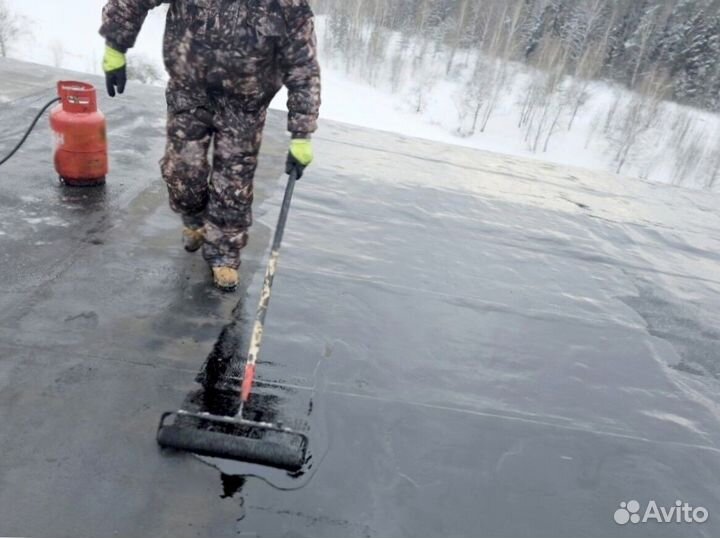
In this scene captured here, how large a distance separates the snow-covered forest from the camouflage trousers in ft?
93.5

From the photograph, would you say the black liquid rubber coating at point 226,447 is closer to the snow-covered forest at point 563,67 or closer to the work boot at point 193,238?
the work boot at point 193,238

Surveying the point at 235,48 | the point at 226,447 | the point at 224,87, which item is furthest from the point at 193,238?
the point at 226,447

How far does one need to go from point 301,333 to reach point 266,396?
0.45 meters

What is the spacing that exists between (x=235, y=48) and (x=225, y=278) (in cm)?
99

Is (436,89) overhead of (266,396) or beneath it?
beneath

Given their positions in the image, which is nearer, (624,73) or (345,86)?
(345,86)

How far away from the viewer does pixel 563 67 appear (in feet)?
108

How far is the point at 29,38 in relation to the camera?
88.9ft

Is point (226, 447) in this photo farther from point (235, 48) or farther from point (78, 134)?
point (78, 134)

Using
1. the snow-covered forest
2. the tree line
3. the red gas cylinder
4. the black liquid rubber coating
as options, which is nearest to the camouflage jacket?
the red gas cylinder

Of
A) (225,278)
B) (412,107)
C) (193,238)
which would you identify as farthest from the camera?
(412,107)

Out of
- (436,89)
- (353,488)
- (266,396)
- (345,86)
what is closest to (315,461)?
(353,488)

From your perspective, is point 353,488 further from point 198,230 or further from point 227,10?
point 227,10

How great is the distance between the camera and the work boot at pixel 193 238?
2758mm
